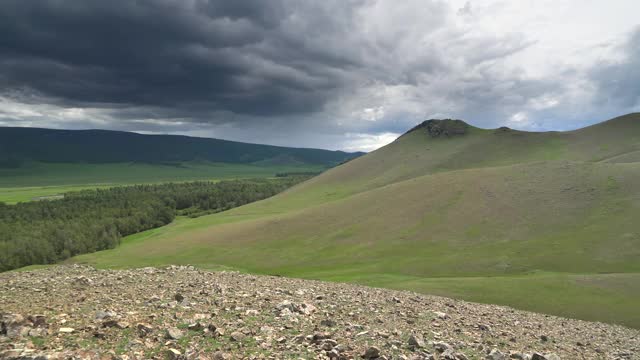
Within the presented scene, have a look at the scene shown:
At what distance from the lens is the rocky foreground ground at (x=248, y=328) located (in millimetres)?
14688

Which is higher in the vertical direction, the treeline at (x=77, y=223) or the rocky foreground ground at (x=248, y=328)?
the rocky foreground ground at (x=248, y=328)

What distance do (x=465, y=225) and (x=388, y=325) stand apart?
2420 inches

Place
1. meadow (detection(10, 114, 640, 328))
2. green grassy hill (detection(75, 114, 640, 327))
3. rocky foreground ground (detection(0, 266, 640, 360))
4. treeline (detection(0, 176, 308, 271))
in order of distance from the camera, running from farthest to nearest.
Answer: treeline (detection(0, 176, 308, 271)) → green grassy hill (detection(75, 114, 640, 327)) → meadow (detection(10, 114, 640, 328)) → rocky foreground ground (detection(0, 266, 640, 360))

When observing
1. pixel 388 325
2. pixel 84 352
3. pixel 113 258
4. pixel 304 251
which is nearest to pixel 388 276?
pixel 304 251

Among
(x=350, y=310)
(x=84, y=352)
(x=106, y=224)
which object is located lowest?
(x=106, y=224)

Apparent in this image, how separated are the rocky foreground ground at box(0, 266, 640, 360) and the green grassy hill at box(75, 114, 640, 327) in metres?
14.1

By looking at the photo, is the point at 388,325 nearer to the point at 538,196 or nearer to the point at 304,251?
the point at 304,251

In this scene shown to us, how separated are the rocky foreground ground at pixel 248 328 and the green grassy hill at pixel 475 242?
1414cm

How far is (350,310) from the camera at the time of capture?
2467 cm

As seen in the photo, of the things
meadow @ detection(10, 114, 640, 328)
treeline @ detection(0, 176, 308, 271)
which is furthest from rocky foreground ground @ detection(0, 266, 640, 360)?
treeline @ detection(0, 176, 308, 271)

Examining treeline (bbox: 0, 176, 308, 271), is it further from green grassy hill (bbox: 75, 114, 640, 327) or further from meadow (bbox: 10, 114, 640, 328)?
green grassy hill (bbox: 75, 114, 640, 327)

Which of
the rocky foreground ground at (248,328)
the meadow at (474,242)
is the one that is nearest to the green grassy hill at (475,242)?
the meadow at (474,242)

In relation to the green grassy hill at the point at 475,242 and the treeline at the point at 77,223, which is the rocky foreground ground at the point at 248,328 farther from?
the treeline at the point at 77,223

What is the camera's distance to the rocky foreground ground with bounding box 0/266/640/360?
14.7 metres
